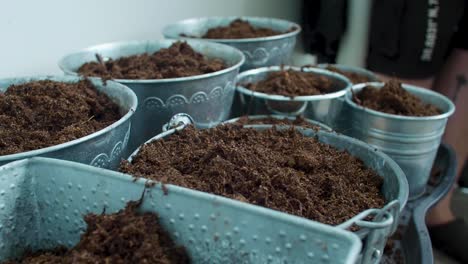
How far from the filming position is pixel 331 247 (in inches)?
17.0

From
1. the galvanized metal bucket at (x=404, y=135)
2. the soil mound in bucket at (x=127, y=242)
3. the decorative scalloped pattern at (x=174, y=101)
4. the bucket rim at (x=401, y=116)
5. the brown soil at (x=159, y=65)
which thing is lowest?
the galvanized metal bucket at (x=404, y=135)

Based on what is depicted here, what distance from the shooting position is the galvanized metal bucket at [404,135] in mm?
964

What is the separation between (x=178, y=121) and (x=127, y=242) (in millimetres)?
378

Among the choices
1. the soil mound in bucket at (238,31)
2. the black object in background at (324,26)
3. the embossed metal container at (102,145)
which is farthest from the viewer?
the black object in background at (324,26)

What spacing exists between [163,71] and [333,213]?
A: 494 millimetres

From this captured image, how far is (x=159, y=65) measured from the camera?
978 millimetres

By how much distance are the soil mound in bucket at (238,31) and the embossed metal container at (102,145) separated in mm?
544

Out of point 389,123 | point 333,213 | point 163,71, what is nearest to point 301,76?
point 389,123

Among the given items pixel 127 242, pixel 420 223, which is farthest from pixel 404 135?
pixel 127 242

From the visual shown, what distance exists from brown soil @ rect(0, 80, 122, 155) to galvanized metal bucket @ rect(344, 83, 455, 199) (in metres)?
0.57

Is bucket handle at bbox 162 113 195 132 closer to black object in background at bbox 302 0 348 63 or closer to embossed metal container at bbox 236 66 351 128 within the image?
embossed metal container at bbox 236 66 351 128

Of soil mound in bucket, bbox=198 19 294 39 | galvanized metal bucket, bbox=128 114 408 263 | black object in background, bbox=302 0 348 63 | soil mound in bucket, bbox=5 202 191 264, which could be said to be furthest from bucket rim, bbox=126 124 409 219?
black object in background, bbox=302 0 348 63

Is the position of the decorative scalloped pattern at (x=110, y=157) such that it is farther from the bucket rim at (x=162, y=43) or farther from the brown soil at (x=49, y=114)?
the bucket rim at (x=162, y=43)

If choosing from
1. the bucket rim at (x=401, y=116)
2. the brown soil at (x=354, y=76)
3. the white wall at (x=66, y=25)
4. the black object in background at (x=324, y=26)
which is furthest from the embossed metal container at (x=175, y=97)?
the black object in background at (x=324, y=26)
